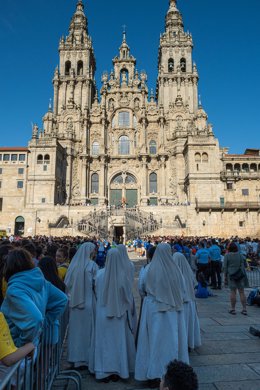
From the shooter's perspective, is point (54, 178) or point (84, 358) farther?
point (54, 178)

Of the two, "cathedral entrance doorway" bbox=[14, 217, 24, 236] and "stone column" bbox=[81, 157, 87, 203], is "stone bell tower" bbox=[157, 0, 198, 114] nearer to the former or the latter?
"stone column" bbox=[81, 157, 87, 203]

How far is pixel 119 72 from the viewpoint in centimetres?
5372

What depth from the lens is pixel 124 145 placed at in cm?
5022

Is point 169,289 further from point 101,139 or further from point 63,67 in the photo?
point 63,67

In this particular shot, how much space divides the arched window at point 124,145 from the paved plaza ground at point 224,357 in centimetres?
4279

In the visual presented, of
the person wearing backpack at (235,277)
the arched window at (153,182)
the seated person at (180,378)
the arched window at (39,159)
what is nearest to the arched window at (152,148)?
the arched window at (153,182)

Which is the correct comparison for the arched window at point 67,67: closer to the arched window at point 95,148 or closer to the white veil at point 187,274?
the arched window at point 95,148

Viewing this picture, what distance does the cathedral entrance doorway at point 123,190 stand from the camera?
1880 inches

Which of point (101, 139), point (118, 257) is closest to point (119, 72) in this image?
point (101, 139)

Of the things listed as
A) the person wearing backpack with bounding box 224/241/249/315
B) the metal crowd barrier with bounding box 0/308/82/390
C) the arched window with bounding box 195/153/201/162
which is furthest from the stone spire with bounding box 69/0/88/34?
the metal crowd barrier with bounding box 0/308/82/390

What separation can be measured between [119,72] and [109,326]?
5472cm

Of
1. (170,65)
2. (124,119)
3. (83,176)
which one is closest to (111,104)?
(124,119)

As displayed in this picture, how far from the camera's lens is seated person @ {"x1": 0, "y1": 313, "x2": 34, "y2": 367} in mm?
2447

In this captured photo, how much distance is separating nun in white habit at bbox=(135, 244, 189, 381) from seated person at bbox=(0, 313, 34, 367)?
2351mm
